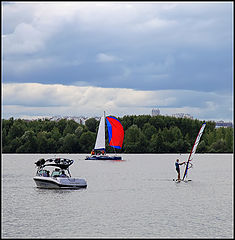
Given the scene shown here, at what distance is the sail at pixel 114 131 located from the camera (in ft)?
396

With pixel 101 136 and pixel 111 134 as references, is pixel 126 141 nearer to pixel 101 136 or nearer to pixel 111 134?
pixel 111 134

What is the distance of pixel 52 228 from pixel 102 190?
22917 millimetres

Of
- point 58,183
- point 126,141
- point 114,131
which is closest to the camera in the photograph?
point 58,183

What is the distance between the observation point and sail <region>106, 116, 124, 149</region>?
121 metres

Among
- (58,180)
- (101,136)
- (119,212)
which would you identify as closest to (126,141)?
(101,136)

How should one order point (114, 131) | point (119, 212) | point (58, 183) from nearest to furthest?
point (119, 212), point (58, 183), point (114, 131)

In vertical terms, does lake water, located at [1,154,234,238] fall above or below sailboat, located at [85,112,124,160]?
below

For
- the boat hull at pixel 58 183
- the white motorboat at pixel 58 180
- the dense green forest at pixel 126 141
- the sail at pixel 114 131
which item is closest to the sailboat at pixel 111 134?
the sail at pixel 114 131

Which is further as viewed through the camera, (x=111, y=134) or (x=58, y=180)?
(x=111, y=134)

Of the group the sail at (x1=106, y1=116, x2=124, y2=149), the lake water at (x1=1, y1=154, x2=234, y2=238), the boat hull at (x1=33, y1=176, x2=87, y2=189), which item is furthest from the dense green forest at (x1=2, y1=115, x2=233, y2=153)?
the boat hull at (x1=33, y1=176, x2=87, y2=189)

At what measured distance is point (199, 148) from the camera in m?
190

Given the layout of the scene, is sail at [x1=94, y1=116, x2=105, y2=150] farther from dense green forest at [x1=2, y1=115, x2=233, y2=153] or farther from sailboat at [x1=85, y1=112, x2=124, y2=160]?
dense green forest at [x1=2, y1=115, x2=233, y2=153]

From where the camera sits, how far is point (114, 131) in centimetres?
12100

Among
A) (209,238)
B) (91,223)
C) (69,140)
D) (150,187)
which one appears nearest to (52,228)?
(91,223)
